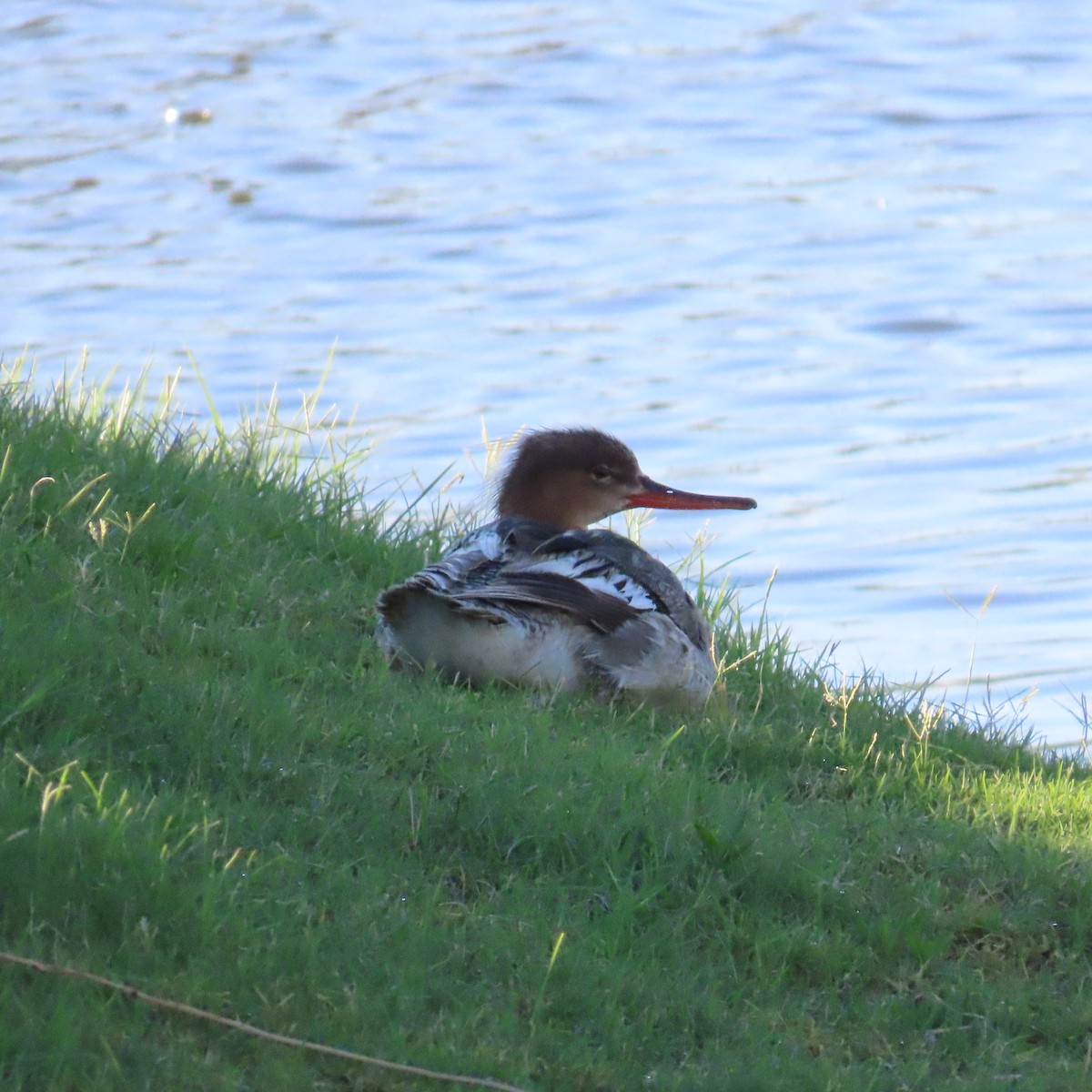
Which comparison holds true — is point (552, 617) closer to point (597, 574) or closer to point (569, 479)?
point (597, 574)

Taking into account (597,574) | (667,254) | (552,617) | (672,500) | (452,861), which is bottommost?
(452,861)

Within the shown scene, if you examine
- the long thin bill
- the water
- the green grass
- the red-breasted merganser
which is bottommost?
the green grass

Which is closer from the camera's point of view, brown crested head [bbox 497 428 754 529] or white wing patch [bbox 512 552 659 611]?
white wing patch [bbox 512 552 659 611]

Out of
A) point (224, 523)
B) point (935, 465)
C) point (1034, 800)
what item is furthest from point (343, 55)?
point (1034, 800)

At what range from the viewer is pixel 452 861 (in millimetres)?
4574

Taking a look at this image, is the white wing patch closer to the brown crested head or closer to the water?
the brown crested head

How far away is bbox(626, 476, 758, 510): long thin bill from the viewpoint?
7305 millimetres

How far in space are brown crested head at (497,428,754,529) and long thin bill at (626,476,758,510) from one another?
1.3 inches

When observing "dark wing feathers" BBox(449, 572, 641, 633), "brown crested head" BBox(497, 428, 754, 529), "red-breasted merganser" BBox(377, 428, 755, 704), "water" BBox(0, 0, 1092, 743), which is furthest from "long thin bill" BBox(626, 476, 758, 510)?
"dark wing feathers" BBox(449, 572, 641, 633)

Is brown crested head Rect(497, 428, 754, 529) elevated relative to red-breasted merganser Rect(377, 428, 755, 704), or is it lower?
elevated

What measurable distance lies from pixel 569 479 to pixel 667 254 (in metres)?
8.40

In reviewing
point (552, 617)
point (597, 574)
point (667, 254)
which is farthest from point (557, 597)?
point (667, 254)

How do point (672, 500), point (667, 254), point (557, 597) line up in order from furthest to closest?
1. point (667, 254)
2. point (672, 500)
3. point (557, 597)

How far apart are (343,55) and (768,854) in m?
17.3
